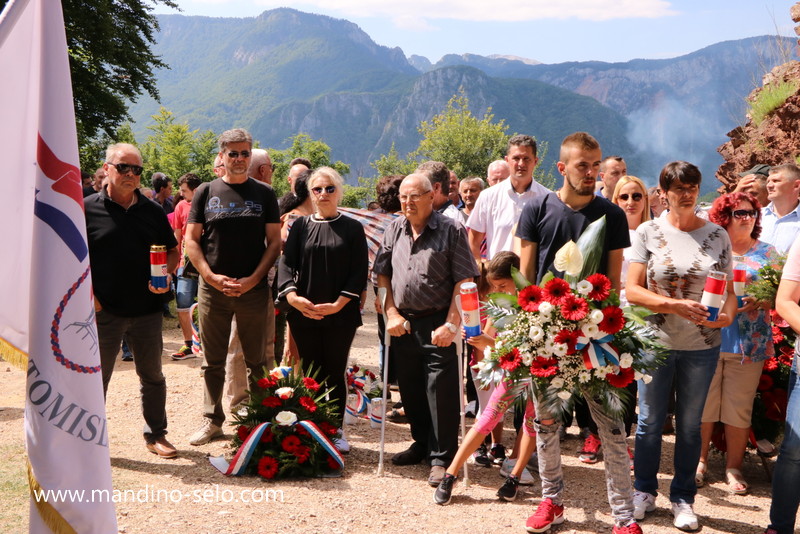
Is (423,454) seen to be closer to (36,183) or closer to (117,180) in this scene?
(117,180)

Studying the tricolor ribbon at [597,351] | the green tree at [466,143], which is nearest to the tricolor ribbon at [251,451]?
the tricolor ribbon at [597,351]

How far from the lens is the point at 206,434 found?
6000 millimetres

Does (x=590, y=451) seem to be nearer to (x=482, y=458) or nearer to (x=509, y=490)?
(x=482, y=458)

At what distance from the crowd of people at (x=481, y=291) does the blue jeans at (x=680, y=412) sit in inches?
0.5

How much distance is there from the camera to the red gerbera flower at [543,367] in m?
3.97

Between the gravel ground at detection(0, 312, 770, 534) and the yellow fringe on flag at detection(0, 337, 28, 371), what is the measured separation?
186 cm

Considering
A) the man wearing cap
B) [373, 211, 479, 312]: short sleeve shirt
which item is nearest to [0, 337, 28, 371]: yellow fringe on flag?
[373, 211, 479, 312]: short sleeve shirt

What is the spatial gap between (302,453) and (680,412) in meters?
2.67

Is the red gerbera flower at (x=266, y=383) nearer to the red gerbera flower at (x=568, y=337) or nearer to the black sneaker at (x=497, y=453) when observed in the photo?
the black sneaker at (x=497, y=453)

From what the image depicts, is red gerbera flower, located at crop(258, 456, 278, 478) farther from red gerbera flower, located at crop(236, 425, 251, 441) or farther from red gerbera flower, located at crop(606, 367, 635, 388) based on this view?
red gerbera flower, located at crop(606, 367, 635, 388)

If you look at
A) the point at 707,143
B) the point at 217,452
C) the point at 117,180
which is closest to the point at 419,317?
the point at 217,452

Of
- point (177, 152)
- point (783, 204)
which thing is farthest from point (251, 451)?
point (177, 152)

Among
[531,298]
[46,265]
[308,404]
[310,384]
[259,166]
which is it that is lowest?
[308,404]

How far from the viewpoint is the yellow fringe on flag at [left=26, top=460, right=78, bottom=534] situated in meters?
2.86
